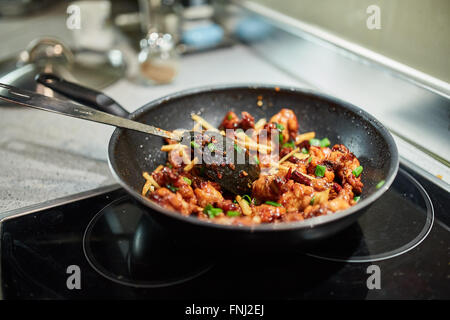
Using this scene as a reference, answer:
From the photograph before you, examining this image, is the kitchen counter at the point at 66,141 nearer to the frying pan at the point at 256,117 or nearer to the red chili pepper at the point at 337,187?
the frying pan at the point at 256,117

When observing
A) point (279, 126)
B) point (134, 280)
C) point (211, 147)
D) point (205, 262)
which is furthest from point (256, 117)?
point (134, 280)

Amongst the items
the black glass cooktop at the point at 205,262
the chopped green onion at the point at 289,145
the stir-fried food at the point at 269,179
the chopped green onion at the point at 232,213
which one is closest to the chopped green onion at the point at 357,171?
the stir-fried food at the point at 269,179

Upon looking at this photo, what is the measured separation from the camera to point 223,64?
88.4 inches

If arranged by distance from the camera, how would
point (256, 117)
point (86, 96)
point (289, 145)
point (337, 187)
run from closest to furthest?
1. point (337, 187)
2. point (86, 96)
3. point (289, 145)
4. point (256, 117)

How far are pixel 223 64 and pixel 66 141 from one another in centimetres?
101

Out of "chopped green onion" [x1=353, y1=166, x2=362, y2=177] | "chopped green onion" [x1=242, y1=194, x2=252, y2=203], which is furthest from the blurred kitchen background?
"chopped green onion" [x1=242, y1=194, x2=252, y2=203]

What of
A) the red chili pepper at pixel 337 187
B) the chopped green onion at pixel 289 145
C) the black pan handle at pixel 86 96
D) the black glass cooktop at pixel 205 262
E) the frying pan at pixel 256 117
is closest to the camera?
the frying pan at pixel 256 117

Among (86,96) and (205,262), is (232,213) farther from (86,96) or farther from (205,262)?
(86,96)

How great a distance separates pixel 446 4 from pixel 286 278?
3.33ft

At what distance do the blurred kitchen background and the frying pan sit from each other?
235mm

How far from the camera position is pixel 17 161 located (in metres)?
1.49

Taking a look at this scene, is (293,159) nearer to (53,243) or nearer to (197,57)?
(53,243)

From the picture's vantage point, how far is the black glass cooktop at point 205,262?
0.94 metres
